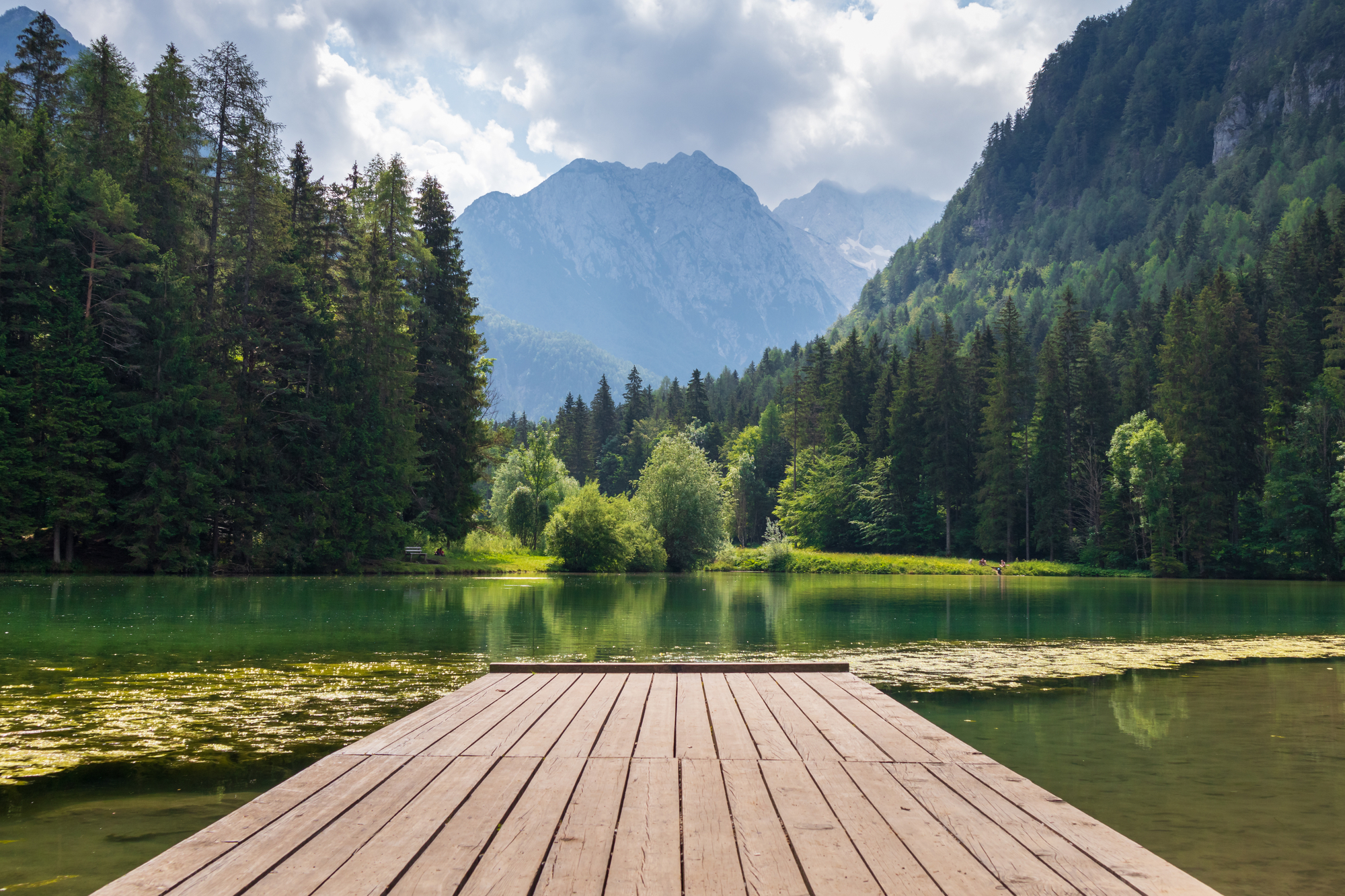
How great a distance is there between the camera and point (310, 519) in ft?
150

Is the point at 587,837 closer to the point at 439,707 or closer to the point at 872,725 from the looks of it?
the point at 872,725

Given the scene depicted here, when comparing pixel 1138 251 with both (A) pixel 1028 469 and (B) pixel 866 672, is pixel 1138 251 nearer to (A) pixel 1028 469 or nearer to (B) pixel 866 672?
(A) pixel 1028 469

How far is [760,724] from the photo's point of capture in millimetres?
6848

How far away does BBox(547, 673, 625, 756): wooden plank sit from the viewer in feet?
19.2

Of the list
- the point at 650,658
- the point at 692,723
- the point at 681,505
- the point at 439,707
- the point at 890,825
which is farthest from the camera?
the point at 681,505

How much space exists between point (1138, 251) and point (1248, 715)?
15267cm

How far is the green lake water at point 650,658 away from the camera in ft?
21.3

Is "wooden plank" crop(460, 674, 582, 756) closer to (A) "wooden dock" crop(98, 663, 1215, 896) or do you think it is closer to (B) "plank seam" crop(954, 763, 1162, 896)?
(A) "wooden dock" crop(98, 663, 1215, 896)

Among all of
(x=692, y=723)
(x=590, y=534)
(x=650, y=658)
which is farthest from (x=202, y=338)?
(x=692, y=723)

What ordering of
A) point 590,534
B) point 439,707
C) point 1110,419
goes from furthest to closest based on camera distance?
point 1110,419 → point 590,534 → point 439,707

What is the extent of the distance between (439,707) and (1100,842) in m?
5.27

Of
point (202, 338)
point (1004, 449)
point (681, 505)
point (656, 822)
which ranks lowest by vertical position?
point (656, 822)

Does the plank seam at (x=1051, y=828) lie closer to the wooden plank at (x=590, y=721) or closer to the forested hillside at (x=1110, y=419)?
the wooden plank at (x=590, y=721)

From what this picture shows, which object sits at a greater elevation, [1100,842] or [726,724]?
[1100,842]
